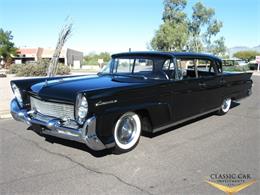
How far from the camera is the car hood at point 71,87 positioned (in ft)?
13.7

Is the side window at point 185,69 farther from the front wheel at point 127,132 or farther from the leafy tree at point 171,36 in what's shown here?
the leafy tree at point 171,36

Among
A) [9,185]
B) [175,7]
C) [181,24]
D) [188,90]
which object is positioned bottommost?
[9,185]

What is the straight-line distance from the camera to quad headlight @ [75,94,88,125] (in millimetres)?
3879

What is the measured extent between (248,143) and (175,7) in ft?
143

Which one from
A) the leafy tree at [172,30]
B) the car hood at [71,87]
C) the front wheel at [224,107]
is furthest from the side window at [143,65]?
the leafy tree at [172,30]

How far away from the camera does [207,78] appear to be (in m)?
6.14

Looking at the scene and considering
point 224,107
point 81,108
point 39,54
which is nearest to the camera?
point 81,108

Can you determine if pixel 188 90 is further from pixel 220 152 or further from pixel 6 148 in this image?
pixel 6 148

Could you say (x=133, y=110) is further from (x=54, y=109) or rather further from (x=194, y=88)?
(x=194, y=88)

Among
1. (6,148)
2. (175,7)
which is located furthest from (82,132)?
(175,7)

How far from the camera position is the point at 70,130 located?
3.98m

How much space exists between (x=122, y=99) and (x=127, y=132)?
0.65 m

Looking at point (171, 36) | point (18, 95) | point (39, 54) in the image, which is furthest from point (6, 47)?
point (18, 95)

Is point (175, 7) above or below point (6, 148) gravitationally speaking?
above
